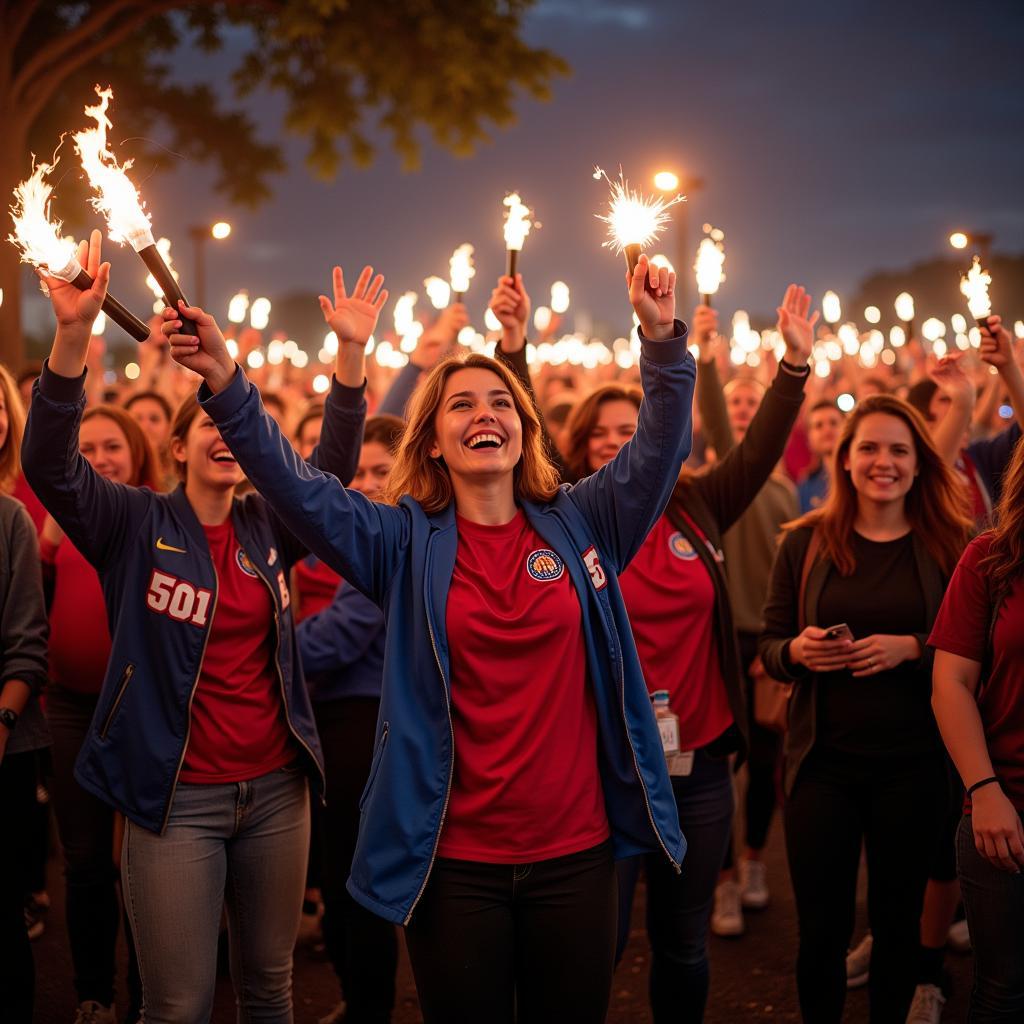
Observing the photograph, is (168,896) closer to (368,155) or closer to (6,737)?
(6,737)

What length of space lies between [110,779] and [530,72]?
10.2 meters

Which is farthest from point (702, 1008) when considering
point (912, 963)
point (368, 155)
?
point (368, 155)

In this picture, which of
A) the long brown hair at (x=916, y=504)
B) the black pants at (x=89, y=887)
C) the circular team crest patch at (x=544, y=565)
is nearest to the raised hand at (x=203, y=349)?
the circular team crest patch at (x=544, y=565)

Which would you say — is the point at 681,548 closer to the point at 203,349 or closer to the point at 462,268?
the point at 462,268

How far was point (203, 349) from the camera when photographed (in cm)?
258

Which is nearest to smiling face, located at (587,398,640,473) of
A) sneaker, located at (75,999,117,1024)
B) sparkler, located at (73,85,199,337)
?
sparkler, located at (73,85,199,337)

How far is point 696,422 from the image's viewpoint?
342 inches

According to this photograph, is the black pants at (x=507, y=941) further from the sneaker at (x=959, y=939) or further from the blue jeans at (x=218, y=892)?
the sneaker at (x=959, y=939)

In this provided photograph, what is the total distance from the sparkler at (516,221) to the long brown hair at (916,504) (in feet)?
5.13

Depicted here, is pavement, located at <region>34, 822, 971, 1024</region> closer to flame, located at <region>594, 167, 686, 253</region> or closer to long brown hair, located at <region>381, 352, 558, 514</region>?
long brown hair, located at <region>381, 352, 558, 514</region>

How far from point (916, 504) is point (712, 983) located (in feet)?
7.48

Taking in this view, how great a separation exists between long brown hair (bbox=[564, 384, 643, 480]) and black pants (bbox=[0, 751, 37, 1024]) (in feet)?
7.48

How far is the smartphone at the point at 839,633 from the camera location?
12.1 ft

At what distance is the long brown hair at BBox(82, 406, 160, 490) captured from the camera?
468 centimetres
